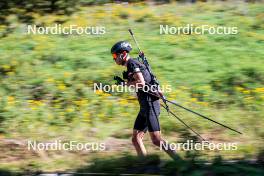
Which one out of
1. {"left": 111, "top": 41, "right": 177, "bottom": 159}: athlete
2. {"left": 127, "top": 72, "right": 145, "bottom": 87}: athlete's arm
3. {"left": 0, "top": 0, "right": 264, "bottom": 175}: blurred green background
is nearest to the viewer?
{"left": 127, "top": 72, "right": 145, "bottom": 87}: athlete's arm

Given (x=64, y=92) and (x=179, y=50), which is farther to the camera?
(x=179, y=50)

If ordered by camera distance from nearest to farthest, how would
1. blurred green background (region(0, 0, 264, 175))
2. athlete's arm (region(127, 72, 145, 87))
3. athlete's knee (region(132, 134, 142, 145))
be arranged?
athlete's arm (region(127, 72, 145, 87)) → athlete's knee (region(132, 134, 142, 145)) → blurred green background (region(0, 0, 264, 175))

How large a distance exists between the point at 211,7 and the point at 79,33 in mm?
4265

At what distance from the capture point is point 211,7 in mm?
15367

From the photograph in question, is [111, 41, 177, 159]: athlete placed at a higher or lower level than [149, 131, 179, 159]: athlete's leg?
higher

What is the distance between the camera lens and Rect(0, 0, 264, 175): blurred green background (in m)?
8.91

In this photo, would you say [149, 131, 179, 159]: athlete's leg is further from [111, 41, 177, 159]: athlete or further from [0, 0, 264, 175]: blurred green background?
[0, 0, 264, 175]: blurred green background

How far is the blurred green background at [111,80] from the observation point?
891cm

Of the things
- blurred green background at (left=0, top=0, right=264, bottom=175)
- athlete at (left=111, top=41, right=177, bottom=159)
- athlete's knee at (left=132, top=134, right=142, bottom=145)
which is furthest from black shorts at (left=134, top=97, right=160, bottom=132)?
blurred green background at (left=0, top=0, right=264, bottom=175)

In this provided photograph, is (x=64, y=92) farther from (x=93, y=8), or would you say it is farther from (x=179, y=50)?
(x=93, y=8)

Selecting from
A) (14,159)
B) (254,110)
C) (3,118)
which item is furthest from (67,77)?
(254,110)

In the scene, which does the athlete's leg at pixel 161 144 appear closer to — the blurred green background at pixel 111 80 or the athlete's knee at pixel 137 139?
the blurred green background at pixel 111 80

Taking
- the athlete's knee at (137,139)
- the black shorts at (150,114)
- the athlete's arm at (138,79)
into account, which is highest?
the athlete's arm at (138,79)

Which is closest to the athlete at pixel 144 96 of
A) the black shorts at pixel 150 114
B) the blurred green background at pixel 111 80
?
the black shorts at pixel 150 114
